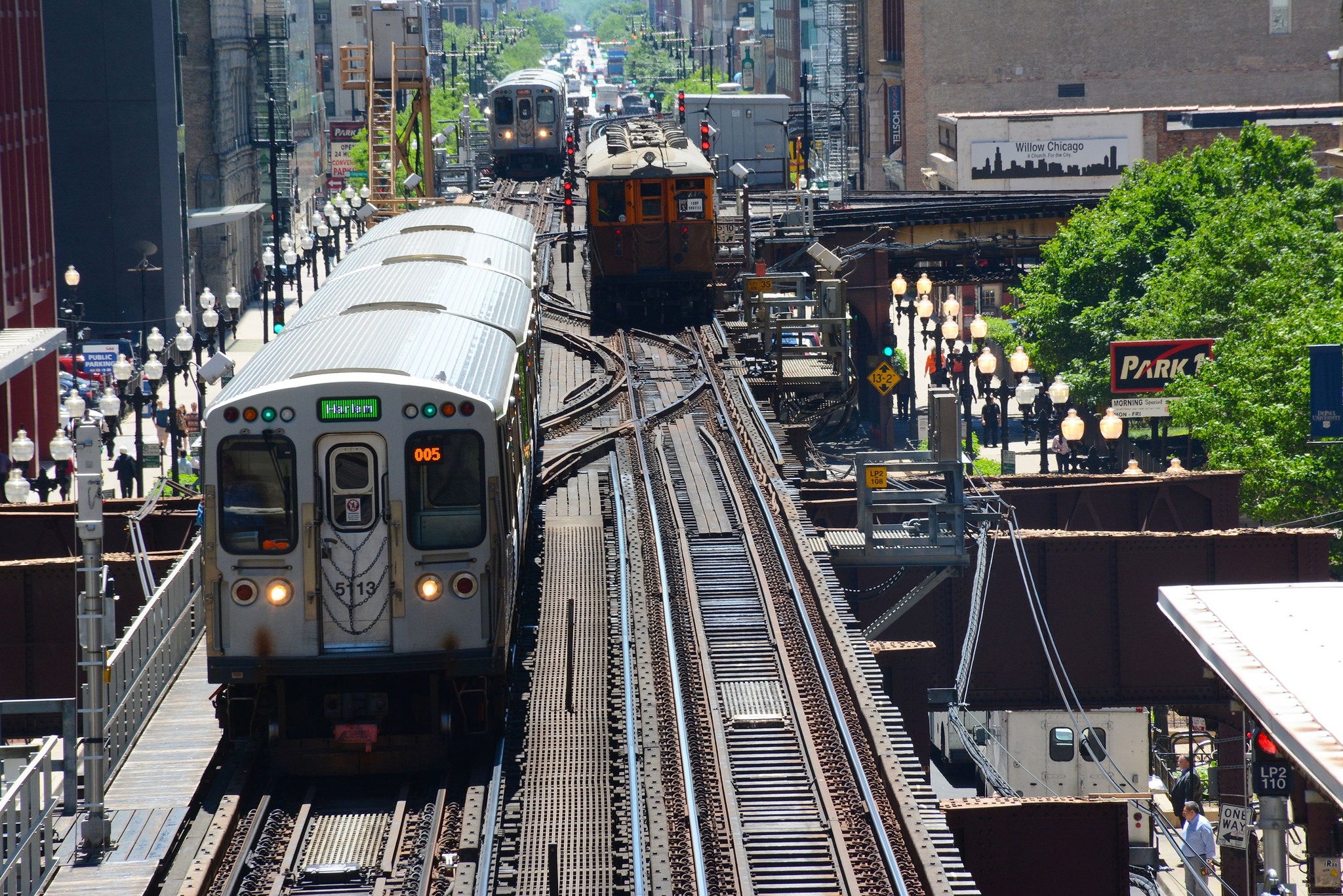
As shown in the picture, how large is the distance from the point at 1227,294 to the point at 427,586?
28116 mm

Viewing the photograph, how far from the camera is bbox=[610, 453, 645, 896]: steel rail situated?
1195 centimetres

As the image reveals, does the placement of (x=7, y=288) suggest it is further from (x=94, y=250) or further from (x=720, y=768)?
(x=720, y=768)

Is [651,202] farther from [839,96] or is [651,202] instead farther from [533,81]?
[839,96]

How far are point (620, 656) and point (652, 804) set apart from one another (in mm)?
3326

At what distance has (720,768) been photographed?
1387 centimetres

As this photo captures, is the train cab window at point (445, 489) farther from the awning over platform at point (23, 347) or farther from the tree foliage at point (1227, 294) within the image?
the awning over platform at point (23, 347)

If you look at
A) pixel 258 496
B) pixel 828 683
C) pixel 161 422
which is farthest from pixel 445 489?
pixel 161 422

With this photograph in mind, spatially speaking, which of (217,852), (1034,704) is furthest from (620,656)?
(1034,704)

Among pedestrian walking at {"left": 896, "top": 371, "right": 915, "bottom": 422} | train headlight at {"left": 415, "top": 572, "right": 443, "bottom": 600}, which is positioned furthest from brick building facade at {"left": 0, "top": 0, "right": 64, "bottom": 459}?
train headlight at {"left": 415, "top": 572, "right": 443, "bottom": 600}

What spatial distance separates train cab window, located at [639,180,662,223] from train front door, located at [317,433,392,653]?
2059 cm

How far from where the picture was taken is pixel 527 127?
58.8 metres

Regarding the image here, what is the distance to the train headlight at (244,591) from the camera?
12820 mm

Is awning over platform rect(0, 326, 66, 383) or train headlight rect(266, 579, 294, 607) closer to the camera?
train headlight rect(266, 579, 294, 607)

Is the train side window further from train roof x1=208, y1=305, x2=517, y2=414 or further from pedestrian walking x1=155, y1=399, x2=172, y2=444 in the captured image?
pedestrian walking x1=155, y1=399, x2=172, y2=444
